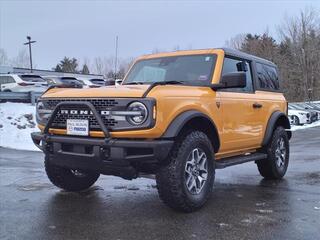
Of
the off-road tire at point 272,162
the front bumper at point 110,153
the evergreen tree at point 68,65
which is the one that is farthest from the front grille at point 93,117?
the evergreen tree at point 68,65

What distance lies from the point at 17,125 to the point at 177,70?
38.3ft

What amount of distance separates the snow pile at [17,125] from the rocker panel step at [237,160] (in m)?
8.29

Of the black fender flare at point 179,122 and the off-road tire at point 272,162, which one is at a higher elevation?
the black fender flare at point 179,122

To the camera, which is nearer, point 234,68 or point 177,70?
point 177,70

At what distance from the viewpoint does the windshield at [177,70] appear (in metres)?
6.42

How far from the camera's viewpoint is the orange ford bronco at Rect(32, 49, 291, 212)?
504cm

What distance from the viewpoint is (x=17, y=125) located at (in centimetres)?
1700

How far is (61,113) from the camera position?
18.1 ft

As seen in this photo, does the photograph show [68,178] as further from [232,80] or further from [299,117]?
[299,117]

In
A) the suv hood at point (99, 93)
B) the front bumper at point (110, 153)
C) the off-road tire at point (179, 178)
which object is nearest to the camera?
the front bumper at point (110, 153)

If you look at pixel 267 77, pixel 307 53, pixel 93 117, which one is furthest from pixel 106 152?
pixel 307 53

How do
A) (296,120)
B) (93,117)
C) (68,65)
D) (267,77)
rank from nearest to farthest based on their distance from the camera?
(93,117), (267,77), (296,120), (68,65)

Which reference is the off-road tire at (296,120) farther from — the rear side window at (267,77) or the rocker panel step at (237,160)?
the rocker panel step at (237,160)

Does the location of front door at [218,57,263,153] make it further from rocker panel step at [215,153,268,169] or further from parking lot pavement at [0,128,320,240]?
parking lot pavement at [0,128,320,240]
